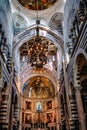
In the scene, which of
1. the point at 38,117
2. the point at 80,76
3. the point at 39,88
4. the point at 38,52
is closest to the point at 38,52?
the point at 38,52

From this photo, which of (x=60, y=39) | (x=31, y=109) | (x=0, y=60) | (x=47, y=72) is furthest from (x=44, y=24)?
(x=31, y=109)

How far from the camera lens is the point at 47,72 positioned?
30734mm

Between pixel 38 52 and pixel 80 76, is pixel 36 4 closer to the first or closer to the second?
pixel 38 52

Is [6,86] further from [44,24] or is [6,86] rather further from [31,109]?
[31,109]

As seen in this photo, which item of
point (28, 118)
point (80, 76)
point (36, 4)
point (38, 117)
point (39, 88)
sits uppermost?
point (36, 4)

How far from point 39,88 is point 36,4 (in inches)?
614

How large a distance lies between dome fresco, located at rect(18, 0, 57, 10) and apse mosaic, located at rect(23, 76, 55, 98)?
12715 mm

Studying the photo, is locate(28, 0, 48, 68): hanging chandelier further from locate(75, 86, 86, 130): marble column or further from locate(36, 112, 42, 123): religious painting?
locate(36, 112, 42, 123): religious painting

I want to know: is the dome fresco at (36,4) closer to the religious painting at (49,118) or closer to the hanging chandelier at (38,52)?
the hanging chandelier at (38,52)

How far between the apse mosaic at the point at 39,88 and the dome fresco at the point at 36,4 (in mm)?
12715

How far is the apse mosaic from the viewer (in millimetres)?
31938

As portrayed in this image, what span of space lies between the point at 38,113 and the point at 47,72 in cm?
749

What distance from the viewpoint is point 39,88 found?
3322 cm

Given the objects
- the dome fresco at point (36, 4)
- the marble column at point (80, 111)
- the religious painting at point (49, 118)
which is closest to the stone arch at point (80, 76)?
the marble column at point (80, 111)
